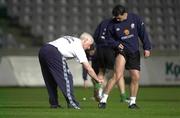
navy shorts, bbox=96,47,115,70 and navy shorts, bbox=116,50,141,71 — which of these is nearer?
navy shorts, bbox=116,50,141,71

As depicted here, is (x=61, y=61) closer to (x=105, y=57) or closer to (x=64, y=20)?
(x=105, y=57)

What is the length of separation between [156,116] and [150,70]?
53.5 feet

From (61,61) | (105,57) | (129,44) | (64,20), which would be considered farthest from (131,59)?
(64,20)

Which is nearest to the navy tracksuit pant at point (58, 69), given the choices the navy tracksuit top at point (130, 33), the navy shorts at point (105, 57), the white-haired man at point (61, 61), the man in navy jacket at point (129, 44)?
the white-haired man at point (61, 61)

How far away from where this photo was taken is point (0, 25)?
102 feet

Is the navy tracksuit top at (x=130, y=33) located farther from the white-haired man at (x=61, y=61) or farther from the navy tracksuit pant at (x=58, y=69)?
the navy tracksuit pant at (x=58, y=69)

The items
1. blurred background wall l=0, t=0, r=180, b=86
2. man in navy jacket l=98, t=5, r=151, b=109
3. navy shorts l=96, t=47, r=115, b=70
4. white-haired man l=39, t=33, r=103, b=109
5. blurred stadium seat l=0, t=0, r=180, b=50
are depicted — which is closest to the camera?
white-haired man l=39, t=33, r=103, b=109

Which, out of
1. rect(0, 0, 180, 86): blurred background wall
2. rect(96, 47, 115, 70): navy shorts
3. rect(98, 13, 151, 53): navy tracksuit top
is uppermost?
rect(98, 13, 151, 53): navy tracksuit top

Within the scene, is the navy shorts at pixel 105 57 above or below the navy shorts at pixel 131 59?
below

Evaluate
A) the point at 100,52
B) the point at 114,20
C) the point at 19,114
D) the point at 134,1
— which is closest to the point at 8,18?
the point at 134,1

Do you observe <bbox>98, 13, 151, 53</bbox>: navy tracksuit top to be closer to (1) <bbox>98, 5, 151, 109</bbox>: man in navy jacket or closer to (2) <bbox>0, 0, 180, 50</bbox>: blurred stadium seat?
(1) <bbox>98, 5, 151, 109</bbox>: man in navy jacket

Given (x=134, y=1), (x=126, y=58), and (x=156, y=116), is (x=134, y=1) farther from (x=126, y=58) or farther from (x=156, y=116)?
(x=156, y=116)

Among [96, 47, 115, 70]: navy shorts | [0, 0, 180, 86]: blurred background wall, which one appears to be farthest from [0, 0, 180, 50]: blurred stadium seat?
[96, 47, 115, 70]: navy shorts

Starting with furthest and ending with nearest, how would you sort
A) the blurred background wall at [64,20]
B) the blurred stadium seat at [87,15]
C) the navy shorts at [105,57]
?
the blurred stadium seat at [87,15]
the blurred background wall at [64,20]
the navy shorts at [105,57]
